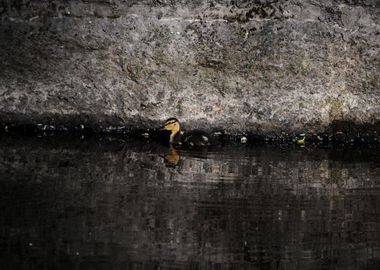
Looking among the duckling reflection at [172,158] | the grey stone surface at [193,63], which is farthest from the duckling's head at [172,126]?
the duckling reflection at [172,158]

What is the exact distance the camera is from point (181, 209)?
14.8 ft

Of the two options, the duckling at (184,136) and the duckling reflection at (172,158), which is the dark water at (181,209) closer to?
the duckling reflection at (172,158)

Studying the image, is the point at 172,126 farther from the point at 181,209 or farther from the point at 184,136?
the point at 181,209

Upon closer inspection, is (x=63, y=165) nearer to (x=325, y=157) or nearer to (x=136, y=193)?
(x=136, y=193)

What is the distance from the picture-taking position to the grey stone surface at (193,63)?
7082 mm

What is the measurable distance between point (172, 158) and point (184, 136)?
69 cm

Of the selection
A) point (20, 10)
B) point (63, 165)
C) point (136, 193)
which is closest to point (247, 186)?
point (136, 193)

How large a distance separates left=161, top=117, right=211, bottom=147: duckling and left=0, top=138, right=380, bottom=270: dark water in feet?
0.88

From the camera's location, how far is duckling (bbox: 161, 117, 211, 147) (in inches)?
271

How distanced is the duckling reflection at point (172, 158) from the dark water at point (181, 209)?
18 millimetres

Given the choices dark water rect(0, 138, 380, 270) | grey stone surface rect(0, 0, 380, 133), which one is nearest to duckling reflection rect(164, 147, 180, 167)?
dark water rect(0, 138, 380, 270)

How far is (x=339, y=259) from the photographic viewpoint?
3816mm

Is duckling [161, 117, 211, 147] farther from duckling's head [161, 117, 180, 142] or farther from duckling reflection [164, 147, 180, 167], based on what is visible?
duckling reflection [164, 147, 180, 167]

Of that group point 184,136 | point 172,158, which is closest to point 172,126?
point 184,136
